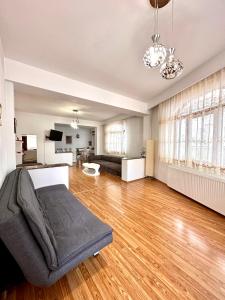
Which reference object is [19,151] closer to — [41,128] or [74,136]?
[41,128]

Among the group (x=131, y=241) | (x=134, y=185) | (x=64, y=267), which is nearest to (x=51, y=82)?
(x=64, y=267)

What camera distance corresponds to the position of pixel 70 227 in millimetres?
1384

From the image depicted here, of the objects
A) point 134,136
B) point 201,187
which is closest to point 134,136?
point 134,136

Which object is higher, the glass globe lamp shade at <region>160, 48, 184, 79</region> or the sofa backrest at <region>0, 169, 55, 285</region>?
the glass globe lamp shade at <region>160, 48, 184, 79</region>

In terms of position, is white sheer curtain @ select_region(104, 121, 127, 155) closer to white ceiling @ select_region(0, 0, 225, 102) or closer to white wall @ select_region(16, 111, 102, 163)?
white wall @ select_region(16, 111, 102, 163)

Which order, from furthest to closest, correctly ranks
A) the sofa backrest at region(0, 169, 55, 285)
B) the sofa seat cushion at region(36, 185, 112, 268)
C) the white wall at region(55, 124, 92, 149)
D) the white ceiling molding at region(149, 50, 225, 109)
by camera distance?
the white wall at region(55, 124, 92, 149), the white ceiling molding at region(149, 50, 225, 109), the sofa seat cushion at region(36, 185, 112, 268), the sofa backrest at region(0, 169, 55, 285)

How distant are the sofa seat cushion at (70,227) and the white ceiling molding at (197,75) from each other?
3072 mm

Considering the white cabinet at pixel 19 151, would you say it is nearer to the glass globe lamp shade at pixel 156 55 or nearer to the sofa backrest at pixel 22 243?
the sofa backrest at pixel 22 243

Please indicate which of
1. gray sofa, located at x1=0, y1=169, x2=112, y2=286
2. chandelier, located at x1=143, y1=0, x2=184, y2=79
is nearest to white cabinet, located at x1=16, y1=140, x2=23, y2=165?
gray sofa, located at x1=0, y1=169, x2=112, y2=286

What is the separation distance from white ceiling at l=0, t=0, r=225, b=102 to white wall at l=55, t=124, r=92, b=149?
7330 mm

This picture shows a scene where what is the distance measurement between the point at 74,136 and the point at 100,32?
28.8 ft

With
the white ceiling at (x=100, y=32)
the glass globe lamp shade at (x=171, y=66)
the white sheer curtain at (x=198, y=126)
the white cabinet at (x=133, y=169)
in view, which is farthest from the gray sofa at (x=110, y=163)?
the glass globe lamp shade at (x=171, y=66)

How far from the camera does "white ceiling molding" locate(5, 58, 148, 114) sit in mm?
2305

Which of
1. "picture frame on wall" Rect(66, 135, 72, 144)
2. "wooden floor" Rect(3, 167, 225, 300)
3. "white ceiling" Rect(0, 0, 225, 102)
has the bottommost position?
"wooden floor" Rect(3, 167, 225, 300)
